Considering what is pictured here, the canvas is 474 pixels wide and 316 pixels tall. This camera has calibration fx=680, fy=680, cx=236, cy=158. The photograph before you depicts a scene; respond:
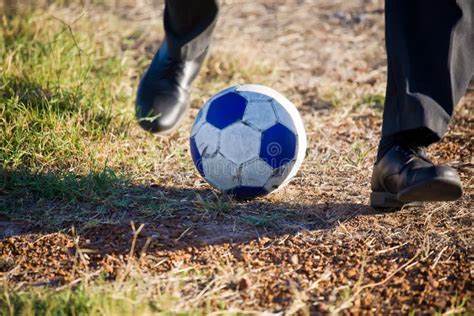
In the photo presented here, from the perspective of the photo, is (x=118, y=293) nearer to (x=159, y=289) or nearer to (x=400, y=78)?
(x=159, y=289)

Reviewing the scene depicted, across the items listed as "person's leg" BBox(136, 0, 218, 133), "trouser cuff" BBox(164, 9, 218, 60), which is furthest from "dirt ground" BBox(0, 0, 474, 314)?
"trouser cuff" BBox(164, 9, 218, 60)

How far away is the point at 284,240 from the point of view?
8.75 feet

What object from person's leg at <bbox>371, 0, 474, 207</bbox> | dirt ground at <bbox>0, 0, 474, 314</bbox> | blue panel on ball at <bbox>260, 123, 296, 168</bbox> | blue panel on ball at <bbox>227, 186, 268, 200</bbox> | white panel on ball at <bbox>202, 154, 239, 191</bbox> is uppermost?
person's leg at <bbox>371, 0, 474, 207</bbox>

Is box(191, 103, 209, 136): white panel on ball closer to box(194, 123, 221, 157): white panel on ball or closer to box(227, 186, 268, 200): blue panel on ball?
box(194, 123, 221, 157): white panel on ball

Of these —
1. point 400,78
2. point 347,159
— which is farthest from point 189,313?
point 347,159

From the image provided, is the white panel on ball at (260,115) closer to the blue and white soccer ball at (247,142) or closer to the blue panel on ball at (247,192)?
the blue and white soccer ball at (247,142)

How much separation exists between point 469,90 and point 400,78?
93.7 inches

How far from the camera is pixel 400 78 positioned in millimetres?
2682

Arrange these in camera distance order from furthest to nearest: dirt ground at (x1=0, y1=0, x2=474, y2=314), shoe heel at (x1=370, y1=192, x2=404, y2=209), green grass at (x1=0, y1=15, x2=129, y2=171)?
green grass at (x1=0, y1=15, x2=129, y2=171), shoe heel at (x1=370, y1=192, x2=404, y2=209), dirt ground at (x1=0, y1=0, x2=474, y2=314)

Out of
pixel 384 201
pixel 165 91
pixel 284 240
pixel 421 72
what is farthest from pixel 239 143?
pixel 165 91

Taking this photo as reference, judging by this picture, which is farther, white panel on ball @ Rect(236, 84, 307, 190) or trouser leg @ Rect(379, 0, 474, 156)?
white panel on ball @ Rect(236, 84, 307, 190)

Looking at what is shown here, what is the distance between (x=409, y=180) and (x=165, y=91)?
1700 mm

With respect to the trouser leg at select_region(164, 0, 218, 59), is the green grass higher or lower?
lower

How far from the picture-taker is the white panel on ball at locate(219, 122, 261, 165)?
283cm
